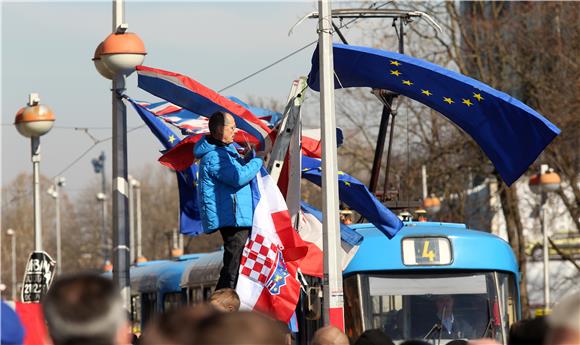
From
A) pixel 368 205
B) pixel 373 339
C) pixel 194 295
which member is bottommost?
pixel 194 295

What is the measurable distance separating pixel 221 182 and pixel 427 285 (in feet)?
14.5

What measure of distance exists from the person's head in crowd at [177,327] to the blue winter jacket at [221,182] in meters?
6.44

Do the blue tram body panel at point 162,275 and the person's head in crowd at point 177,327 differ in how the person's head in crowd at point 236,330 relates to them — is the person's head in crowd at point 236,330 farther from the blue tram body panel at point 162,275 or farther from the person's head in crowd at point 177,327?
the blue tram body panel at point 162,275

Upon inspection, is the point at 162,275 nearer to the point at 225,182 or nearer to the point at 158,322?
the point at 225,182

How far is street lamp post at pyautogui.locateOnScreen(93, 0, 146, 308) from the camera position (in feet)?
41.6

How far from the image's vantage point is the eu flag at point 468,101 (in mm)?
12875

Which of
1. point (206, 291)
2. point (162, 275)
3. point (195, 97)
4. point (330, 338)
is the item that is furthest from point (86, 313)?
point (162, 275)

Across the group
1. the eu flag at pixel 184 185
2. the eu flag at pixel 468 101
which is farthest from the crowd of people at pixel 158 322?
the eu flag at pixel 184 185

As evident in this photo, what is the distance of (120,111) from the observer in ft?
43.8

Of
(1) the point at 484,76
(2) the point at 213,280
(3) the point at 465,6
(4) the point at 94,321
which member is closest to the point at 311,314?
(2) the point at 213,280

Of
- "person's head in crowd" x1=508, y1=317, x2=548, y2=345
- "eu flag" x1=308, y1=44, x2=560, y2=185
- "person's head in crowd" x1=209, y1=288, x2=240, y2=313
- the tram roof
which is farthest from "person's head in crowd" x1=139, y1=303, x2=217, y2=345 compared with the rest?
the tram roof

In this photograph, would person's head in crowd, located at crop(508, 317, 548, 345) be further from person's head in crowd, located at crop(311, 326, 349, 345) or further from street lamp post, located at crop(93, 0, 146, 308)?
street lamp post, located at crop(93, 0, 146, 308)

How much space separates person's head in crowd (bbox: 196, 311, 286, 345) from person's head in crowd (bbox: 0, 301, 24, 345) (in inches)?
83.7

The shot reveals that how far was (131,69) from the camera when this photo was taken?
42.2 ft
